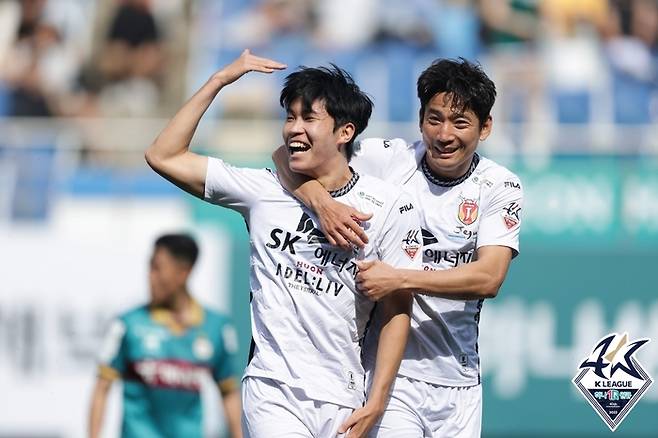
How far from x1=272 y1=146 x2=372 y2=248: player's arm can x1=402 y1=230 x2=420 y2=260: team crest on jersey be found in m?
0.20

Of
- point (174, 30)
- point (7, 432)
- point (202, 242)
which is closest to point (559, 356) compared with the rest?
point (202, 242)

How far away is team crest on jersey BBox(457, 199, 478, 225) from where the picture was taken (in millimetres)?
5543

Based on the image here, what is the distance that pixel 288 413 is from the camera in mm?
5066

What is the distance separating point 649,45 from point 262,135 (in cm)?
504

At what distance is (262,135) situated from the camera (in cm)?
1458

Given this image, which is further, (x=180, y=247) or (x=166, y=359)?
(x=166, y=359)

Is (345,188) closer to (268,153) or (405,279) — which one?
(405,279)

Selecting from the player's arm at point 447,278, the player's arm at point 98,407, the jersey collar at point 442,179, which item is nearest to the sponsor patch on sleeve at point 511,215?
the player's arm at point 447,278

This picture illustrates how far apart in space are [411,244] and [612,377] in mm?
1063

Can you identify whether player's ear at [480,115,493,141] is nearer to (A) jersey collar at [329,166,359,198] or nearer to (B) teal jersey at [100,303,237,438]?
(A) jersey collar at [329,166,359,198]

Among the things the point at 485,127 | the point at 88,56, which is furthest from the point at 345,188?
the point at 88,56

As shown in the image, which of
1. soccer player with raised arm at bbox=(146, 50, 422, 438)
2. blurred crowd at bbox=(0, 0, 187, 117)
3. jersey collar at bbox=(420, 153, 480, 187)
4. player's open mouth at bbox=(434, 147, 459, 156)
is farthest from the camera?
blurred crowd at bbox=(0, 0, 187, 117)

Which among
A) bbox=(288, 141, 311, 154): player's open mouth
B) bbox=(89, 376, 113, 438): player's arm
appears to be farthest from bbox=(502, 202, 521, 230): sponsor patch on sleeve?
bbox=(89, 376, 113, 438): player's arm

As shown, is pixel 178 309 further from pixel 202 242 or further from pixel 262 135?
pixel 262 135
